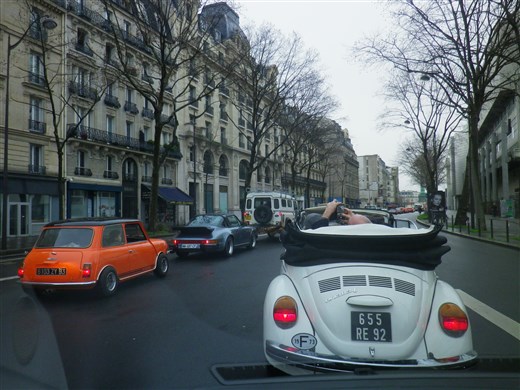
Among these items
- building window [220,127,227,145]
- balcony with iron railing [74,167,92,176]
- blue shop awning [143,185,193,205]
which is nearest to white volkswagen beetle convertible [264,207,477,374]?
balcony with iron railing [74,167,92,176]

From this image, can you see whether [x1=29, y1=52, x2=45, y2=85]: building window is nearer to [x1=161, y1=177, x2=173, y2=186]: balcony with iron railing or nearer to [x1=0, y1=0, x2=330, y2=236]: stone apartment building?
[x1=0, y1=0, x2=330, y2=236]: stone apartment building

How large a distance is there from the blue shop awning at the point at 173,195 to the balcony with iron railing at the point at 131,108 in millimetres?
6274

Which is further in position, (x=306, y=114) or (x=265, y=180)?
(x=265, y=180)

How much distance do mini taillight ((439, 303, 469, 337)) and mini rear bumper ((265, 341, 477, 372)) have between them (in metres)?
0.17

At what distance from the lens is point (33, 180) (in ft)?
80.6

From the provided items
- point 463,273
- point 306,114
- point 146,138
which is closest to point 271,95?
point 306,114

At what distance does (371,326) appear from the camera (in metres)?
2.96

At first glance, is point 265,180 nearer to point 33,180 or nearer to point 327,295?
point 33,180

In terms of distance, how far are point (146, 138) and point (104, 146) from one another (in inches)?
241

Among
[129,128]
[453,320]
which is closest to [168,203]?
[129,128]

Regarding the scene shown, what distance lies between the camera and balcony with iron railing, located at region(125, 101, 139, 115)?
32725 millimetres

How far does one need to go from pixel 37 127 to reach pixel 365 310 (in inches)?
1076

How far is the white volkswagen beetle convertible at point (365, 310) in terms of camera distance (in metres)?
2.93

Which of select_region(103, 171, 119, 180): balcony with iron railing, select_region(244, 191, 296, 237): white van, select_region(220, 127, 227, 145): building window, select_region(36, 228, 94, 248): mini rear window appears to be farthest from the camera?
select_region(220, 127, 227, 145): building window
